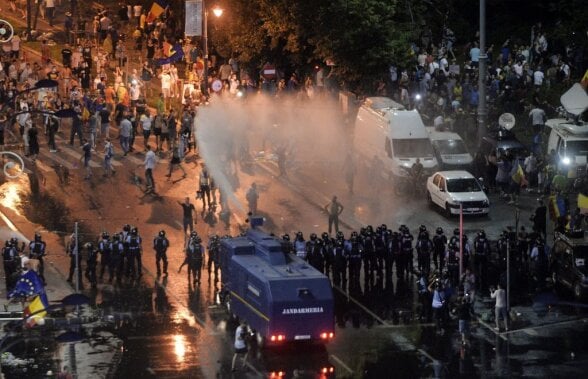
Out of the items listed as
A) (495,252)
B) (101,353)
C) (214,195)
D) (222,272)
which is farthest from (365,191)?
(101,353)

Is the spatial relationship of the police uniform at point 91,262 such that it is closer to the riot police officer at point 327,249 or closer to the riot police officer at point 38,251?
the riot police officer at point 38,251

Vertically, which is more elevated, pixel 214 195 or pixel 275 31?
pixel 275 31

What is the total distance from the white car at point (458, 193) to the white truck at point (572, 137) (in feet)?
14.0

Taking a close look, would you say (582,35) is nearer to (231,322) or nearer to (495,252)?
(495,252)

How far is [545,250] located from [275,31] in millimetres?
23531

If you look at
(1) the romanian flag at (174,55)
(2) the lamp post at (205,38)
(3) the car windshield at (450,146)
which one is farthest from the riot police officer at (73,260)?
(1) the romanian flag at (174,55)

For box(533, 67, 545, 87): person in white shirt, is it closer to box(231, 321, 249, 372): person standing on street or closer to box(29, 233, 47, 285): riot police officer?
box(29, 233, 47, 285): riot police officer

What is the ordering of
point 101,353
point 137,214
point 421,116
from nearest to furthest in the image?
point 101,353 < point 137,214 < point 421,116

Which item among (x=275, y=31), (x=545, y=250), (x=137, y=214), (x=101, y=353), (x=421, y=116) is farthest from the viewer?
(x=275, y=31)

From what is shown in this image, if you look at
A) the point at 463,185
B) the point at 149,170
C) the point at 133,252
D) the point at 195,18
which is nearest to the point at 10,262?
the point at 133,252

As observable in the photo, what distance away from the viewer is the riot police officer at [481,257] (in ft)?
153

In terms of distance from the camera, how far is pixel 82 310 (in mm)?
43562

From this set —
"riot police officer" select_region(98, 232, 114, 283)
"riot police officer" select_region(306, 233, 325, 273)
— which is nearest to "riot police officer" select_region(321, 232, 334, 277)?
"riot police officer" select_region(306, 233, 325, 273)

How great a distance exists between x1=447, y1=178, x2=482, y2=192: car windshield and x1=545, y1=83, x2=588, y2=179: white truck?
4.32m
